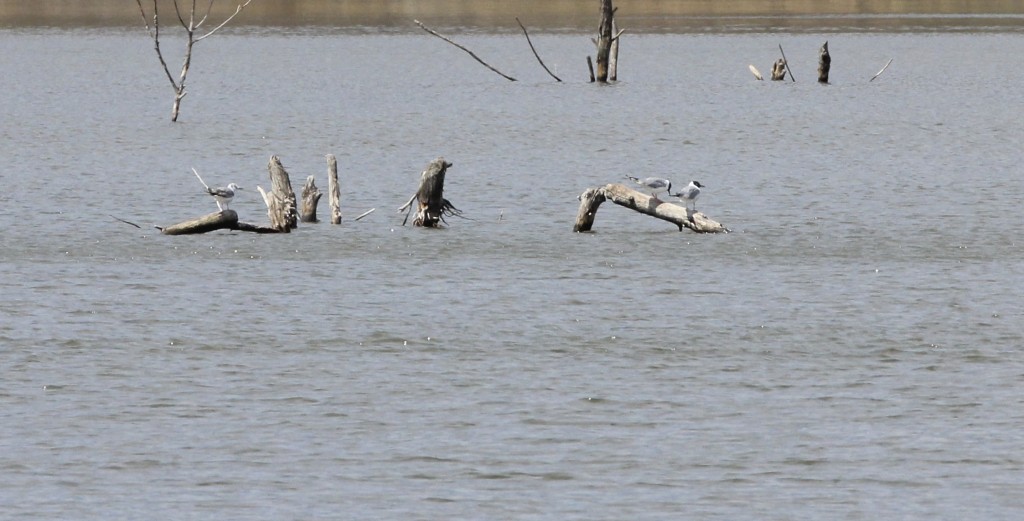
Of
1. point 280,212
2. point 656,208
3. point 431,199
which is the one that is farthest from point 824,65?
point 280,212

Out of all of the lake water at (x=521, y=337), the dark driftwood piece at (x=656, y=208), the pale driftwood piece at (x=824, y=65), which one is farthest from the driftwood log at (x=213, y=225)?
the pale driftwood piece at (x=824, y=65)

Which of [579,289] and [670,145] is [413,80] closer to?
[670,145]

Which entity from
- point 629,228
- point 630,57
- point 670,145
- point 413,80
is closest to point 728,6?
point 630,57

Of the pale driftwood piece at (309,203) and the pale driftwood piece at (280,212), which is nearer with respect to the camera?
the pale driftwood piece at (280,212)

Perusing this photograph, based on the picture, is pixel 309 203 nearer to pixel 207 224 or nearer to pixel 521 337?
pixel 207 224

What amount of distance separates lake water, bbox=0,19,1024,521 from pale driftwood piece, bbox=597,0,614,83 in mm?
18255

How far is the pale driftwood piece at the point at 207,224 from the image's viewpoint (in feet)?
93.6

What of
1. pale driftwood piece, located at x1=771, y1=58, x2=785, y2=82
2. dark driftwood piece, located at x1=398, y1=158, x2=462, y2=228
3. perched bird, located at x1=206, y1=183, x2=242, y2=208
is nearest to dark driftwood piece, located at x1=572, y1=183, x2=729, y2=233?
dark driftwood piece, located at x1=398, y1=158, x2=462, y2=228

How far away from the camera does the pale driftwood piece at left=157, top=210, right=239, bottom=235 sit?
28516 millimetres

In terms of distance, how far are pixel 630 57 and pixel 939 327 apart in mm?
82479

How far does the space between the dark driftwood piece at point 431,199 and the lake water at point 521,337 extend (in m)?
0.66

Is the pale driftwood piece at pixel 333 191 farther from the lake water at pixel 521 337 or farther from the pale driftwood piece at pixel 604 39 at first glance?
the pale driftwood piece at pixel 604 39

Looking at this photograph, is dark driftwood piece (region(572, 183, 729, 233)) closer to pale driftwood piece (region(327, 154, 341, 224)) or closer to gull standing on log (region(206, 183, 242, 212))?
pale driftwood piece (region(327, 154, 341, 224))

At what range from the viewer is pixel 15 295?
77.3 ft
